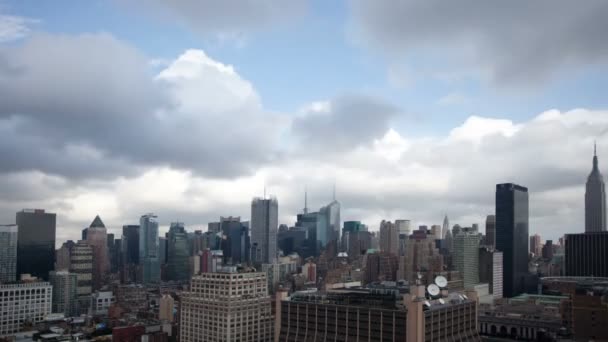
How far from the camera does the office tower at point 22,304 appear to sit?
18275cm

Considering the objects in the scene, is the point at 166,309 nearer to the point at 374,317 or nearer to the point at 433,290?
the point at 374,317

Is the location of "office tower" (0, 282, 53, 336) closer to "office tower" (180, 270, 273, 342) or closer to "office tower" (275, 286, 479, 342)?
"office tower" (180, 270, 273, 342)

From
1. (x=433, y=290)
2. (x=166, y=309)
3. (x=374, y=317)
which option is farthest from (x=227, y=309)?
(x=166, y=309)

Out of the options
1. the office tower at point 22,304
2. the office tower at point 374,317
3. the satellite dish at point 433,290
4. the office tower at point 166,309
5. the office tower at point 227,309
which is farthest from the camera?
the office tower at point 22,304

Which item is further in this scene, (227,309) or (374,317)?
→ (227,309)

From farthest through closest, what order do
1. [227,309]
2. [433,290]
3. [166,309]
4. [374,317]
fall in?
[166,309]
[227,309]
[433,290]
[374,317]

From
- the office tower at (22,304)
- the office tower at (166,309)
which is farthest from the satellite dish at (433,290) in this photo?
the office tower at (22,304)

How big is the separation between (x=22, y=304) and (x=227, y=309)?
107m

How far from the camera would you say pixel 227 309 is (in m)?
114

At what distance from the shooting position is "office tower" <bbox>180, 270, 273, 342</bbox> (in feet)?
374

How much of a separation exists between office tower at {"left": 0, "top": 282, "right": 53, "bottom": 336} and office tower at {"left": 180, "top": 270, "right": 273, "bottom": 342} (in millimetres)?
84919

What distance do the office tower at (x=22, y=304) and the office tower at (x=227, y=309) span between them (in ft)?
279

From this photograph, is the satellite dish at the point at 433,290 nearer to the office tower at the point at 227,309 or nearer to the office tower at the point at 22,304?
the office tower at the point at 227,309

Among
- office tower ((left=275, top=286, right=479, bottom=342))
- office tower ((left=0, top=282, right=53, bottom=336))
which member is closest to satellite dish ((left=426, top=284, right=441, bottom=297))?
office tower ((left=275, top=286, right=479, bottom=342))
